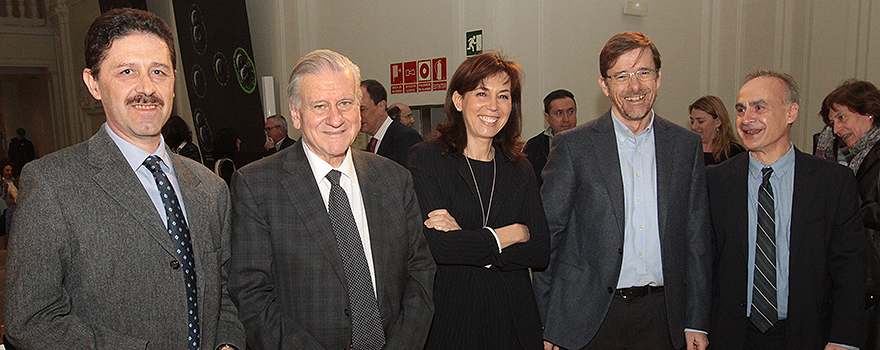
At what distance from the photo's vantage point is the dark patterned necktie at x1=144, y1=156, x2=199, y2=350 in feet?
5.16

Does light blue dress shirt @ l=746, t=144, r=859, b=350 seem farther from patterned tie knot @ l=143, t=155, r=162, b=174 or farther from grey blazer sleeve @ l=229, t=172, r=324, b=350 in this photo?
patterned tie knot @ l=143, t=155, r=162, b=174

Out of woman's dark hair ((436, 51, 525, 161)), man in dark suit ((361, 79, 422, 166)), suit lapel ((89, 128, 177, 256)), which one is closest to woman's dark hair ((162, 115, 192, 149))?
man in dark suit ((361, 79, 422, 166))

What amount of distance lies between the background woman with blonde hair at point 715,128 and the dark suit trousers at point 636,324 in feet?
8.34

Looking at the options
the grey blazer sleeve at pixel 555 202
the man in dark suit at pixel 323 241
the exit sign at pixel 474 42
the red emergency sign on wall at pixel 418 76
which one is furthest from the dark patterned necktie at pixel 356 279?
the red emergency sign on wall at pixel 418 76

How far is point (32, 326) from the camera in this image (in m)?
1.34

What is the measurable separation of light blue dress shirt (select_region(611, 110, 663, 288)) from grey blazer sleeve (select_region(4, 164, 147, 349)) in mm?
1736

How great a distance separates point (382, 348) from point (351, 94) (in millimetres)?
795

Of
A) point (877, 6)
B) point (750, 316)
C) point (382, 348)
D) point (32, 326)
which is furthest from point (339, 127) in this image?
point (877, 6)

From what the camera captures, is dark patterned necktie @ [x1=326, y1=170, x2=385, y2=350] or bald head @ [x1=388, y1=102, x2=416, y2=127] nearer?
dark patterned necktie @ [x1=326, y1=170, x2=385, y2=350]

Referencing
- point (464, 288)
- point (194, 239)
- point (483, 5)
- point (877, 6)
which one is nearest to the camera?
point (194, 239)

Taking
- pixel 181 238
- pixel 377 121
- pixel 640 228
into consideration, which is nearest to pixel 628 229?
pixel 640 228

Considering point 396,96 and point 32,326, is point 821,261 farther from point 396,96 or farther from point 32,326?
point 396,96

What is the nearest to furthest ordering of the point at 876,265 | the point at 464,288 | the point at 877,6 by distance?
the point at 464,288 → the point at 876,265 → the point at 877,6

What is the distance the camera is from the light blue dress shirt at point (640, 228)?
7.10 ft
